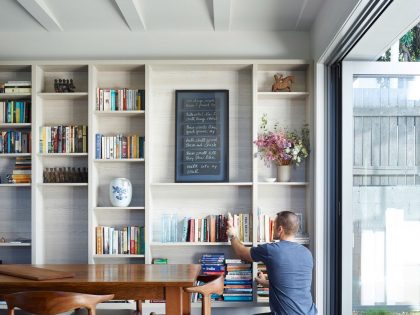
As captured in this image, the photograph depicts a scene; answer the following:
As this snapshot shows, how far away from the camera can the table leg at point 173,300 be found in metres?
3.15

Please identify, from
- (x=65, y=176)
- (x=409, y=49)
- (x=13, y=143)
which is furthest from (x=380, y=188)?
(x=13, y=143)

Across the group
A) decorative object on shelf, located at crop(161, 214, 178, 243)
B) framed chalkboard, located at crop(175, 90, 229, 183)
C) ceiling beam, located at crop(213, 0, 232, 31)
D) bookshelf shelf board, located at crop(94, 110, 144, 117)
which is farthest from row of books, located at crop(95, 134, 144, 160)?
ceiling beam, located at crop(213, 0, 232, 31)

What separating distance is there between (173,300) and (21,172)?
88.2 inches

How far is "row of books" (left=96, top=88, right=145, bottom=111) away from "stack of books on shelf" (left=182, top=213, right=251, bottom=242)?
45.4 inches

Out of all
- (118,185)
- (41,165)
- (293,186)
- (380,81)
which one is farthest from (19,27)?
(380,81)

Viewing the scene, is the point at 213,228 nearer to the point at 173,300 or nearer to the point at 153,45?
the point at 173,300

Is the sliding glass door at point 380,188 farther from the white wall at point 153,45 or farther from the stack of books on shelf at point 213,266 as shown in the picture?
the stack of books on shelf at point 213,266

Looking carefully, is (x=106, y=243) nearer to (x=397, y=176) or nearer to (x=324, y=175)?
(x=324, y=175)

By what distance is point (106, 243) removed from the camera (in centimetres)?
460

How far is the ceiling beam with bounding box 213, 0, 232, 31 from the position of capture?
13.1 feet

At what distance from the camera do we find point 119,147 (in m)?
4.65

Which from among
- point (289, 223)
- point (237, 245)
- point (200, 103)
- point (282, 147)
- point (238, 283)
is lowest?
point (238, 283)

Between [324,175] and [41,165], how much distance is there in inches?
98.9

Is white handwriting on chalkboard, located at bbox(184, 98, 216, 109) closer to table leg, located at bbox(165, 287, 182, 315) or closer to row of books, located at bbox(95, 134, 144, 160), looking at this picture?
row of books, located at bbox(95, 134, 144, 160)
